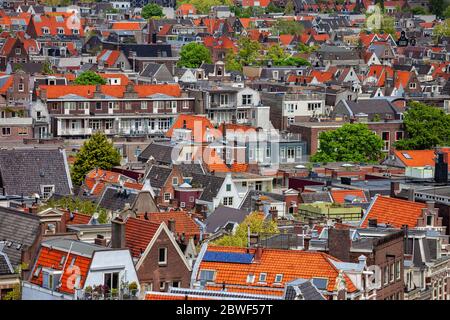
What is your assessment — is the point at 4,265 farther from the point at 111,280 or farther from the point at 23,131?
the point at 23,131

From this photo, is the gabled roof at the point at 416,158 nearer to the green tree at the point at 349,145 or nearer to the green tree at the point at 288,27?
the green tree at the point at 349,145

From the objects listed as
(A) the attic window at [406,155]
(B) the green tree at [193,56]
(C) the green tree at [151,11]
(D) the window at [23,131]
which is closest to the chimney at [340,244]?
(A) the attic window at [406,155]

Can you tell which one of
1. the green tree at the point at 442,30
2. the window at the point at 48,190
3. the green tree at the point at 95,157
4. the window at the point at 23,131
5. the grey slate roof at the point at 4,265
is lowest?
the green tree at the point at 442,30

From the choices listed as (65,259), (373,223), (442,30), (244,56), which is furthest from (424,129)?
(442,30)

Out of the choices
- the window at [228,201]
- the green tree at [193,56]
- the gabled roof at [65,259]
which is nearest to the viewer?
the gabled roof at [65,259]

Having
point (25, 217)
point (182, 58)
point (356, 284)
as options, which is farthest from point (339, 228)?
point (182, 58)
